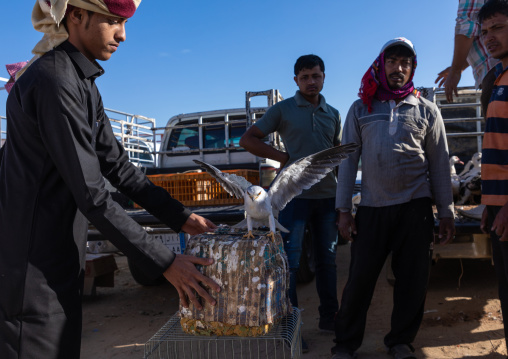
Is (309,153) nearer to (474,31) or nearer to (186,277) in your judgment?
(474,31)

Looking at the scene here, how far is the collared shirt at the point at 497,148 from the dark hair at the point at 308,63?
1.62 meters

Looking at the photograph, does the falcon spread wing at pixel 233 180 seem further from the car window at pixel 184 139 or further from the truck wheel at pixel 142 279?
the car window at pixel 184 139

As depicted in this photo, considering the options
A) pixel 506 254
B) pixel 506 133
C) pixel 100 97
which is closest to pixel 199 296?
pixel 100 97

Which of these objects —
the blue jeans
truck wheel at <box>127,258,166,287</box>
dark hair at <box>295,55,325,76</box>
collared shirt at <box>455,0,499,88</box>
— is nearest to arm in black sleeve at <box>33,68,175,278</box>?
the blue jeans

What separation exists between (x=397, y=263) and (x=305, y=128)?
4.34 feet

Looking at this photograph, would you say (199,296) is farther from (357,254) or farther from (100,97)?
(357,254)

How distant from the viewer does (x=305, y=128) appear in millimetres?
3475

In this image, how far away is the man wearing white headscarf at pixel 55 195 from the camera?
4.25 feet

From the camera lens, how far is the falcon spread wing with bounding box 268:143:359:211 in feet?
8.52

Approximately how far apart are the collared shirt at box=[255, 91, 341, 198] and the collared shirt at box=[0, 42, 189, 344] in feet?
7.21

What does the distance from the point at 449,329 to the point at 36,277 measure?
330cm

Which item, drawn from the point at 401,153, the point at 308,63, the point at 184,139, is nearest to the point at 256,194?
the point at 401,153

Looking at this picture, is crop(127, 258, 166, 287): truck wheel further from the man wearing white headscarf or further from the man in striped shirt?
the man in striped shirt

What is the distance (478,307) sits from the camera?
12.8 ft
